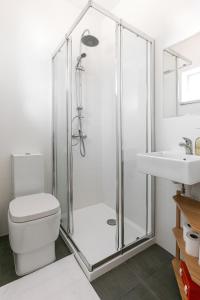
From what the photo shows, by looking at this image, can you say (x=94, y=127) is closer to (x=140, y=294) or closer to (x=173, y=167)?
(x=173, y=167)

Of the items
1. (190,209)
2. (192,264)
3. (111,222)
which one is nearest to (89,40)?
(190,209)

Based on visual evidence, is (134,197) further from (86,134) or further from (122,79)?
(122,79)

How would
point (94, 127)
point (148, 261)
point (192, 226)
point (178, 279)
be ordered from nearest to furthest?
point (192, 226), point (178, 279), point (148, 261), point (94, 127)

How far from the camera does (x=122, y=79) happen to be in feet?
5.60

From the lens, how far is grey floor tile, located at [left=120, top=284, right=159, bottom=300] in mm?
1180

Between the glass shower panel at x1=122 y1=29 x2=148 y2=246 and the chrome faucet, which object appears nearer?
the chrome faucet

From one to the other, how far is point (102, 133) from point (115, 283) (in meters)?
1.76

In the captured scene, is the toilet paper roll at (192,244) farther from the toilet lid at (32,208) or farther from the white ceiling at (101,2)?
the white ceiling at (101,2)

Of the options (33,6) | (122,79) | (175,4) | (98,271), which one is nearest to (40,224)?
(98,271)

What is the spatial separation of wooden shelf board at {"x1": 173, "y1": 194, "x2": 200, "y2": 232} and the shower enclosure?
0.46 m

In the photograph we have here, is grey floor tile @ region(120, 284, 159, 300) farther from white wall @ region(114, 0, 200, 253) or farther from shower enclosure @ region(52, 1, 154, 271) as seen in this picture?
white wall @ region(114, 0, 200, 253)

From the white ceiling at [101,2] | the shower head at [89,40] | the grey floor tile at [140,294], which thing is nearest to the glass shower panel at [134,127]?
the grey floor tile at [140,294]

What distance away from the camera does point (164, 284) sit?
1.29m

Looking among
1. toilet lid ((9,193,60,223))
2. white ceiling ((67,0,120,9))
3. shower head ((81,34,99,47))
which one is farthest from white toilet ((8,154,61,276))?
white ceiling ((67,0,120,9))
